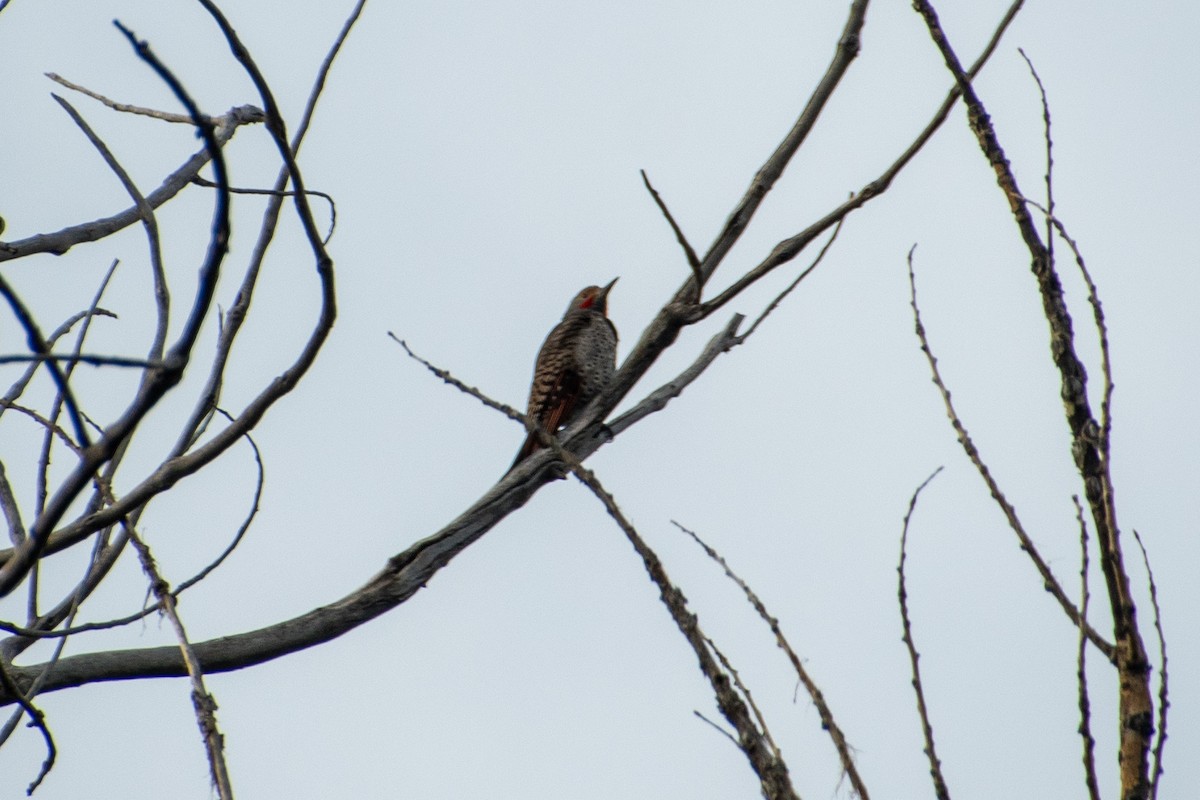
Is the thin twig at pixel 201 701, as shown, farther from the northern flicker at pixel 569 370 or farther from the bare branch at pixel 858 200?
the northern flicker at pixel 569 370

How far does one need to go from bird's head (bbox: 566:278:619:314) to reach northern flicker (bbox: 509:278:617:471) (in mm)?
472

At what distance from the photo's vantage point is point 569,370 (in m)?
8.53

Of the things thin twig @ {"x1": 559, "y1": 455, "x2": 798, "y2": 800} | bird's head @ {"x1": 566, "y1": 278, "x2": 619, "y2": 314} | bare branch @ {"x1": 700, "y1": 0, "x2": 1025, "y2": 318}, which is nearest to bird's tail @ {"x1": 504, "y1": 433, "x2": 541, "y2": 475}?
bird's head @ {"x1": 566, "y1": 278, "x2": 619, "y2": 314}

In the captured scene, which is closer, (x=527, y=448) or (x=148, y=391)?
(x=148, y=391)

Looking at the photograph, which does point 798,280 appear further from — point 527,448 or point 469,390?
point 527,448

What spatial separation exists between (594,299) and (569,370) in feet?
3.90

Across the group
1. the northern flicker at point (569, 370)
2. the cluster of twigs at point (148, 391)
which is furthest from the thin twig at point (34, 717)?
the northern flicker at point (569, 370)

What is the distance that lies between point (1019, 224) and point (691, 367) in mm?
2026

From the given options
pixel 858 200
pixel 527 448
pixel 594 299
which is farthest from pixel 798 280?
pixel 594 299

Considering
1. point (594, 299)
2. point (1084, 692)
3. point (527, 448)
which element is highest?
point (594, 299)

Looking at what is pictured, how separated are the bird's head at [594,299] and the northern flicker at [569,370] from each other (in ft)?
1.55

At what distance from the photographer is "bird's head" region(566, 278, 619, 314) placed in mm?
9523

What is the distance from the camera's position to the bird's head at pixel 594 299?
9.52 metres

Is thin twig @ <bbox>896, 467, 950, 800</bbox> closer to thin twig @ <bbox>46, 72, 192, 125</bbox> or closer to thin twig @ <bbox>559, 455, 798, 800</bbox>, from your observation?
thin twig @ <bbox>559, 455, 798, 800</bbox>
